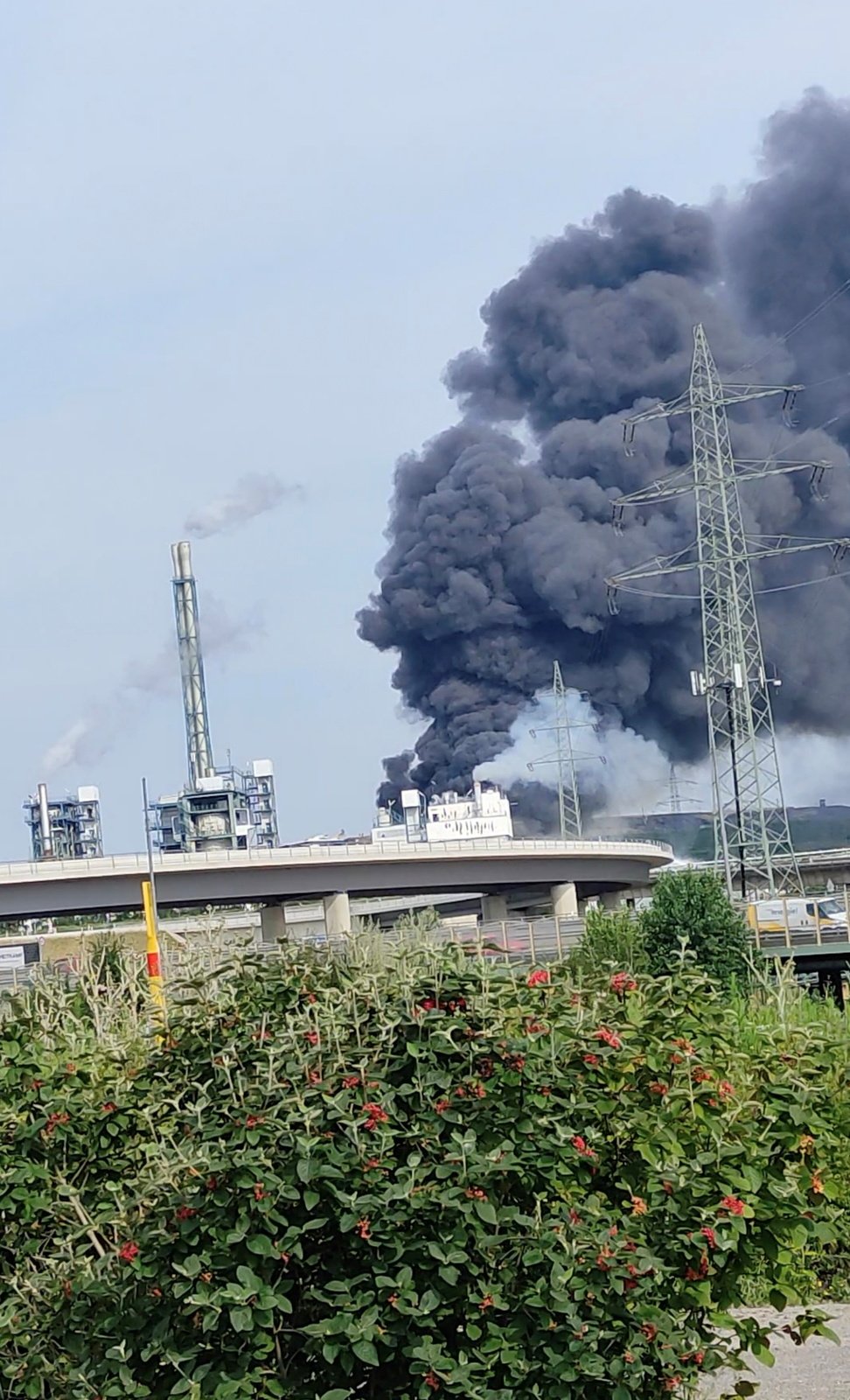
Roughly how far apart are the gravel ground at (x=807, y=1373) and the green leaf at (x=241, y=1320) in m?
2.46

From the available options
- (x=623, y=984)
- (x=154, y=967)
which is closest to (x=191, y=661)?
(x=154, y=967)

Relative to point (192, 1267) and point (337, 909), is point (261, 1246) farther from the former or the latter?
point (337, 909)

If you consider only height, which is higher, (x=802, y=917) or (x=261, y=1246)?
(x=261, y=1246)

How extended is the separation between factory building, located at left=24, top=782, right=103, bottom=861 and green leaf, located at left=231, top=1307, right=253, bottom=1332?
98078 mm

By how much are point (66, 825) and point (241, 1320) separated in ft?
330

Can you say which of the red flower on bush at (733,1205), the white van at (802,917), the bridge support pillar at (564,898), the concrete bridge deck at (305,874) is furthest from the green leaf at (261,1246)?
the bridge support pillar at (564,898)

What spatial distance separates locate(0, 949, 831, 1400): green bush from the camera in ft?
14.3

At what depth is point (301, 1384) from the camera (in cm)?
454

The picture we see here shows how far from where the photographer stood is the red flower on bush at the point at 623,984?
5289mm

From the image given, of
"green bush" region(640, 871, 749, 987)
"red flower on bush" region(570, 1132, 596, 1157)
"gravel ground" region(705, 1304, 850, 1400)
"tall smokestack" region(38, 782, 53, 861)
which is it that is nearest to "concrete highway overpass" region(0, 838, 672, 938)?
"green bush" region(640, 871, 749, 987)

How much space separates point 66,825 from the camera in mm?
102250

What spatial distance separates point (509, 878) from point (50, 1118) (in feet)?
206

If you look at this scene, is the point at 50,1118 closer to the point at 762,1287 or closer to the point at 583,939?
the point at 762,1287

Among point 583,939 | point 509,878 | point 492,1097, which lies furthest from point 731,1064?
point 509,878
